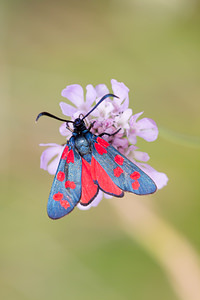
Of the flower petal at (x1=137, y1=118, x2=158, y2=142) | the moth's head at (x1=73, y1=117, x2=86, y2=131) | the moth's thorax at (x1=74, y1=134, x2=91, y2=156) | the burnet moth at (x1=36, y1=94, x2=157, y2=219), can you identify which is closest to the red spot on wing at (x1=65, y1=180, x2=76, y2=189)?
the burnet moth at (x1=36, y1=94, x2=157, y2=219)

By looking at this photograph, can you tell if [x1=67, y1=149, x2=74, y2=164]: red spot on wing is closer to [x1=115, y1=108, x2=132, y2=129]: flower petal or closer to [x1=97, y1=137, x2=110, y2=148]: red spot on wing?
[x1=97, y1=137, x2=110, y2=148]: red spot on wing

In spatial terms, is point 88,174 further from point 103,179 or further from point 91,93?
point 91,93

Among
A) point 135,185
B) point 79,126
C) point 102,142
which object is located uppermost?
point 79,126

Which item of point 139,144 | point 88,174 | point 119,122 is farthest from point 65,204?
point 139,144

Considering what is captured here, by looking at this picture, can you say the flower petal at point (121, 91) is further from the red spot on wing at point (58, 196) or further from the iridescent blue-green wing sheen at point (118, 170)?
the red spot on wing at point (58, 196)

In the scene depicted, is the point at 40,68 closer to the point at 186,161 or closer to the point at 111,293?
the point at 186,161

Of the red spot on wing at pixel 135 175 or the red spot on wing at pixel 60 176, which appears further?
the red spot on wing at pixel 60 176

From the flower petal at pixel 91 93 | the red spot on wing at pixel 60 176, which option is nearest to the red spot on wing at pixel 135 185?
the red spot on wing at pixel 60 176
